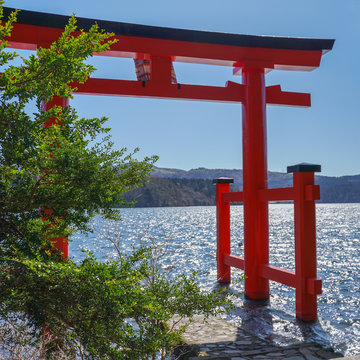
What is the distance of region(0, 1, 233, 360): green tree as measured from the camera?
2.34 meters

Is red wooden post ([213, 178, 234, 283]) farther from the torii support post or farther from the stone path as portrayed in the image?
the stone path

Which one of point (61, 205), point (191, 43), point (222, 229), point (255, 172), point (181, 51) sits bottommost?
point (222, 229)

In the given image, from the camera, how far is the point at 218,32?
238 inches

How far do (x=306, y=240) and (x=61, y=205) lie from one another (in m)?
3.79

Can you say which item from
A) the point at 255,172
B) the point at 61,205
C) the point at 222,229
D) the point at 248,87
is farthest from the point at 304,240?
the point at 61,205

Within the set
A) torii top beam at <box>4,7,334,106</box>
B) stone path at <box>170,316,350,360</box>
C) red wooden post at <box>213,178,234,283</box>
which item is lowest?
stone path at <box>170,316,350,360</box>

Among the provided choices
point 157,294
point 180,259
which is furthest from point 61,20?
point 180,259

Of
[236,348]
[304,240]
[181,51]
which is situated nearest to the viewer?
[236,348]

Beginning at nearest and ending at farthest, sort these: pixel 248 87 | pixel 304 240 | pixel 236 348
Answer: pixel 236 348 → pixel 304 240 → pixel 248 87

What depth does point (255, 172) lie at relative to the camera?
6520 millimetres

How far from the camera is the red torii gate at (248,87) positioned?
18.0 ft

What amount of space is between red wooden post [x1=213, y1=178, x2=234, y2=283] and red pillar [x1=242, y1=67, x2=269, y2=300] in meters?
1.46

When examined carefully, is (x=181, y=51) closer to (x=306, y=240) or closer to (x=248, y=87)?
(x=248, y=87)

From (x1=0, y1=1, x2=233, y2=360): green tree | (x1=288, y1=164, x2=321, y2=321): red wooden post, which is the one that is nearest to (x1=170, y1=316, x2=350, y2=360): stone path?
(x1=288, y1=164, x2=321, y2=321): red wooden post
